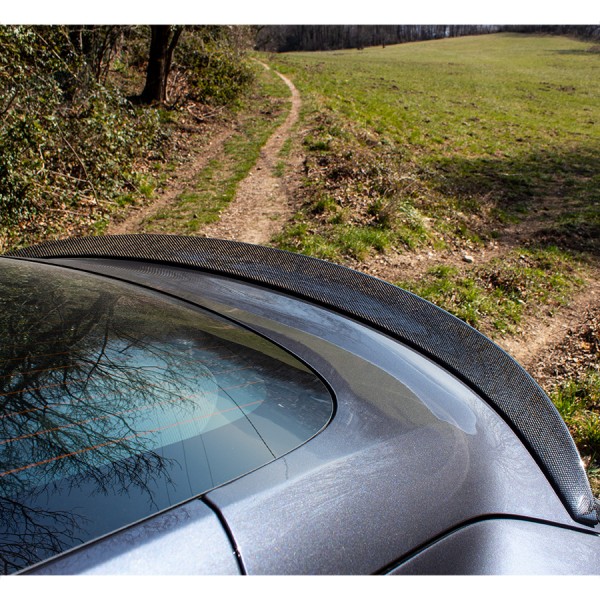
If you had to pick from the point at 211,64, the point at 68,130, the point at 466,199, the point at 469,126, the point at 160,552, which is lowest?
the point at 160,552

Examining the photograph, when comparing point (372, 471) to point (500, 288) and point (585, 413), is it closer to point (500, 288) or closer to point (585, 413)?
point (585, 413)

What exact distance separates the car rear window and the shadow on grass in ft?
21.5

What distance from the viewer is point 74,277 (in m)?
2.05

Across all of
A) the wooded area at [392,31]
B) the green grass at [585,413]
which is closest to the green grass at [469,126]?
the wooded area at [392,31]

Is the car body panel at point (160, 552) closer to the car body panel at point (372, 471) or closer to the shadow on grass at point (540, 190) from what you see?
the car body panel at point (372, 471)

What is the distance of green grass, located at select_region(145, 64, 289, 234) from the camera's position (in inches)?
284

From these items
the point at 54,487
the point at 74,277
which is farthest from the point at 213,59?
the point at 54,487

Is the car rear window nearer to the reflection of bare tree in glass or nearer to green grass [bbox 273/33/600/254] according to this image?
the reflection of bare tree in glass

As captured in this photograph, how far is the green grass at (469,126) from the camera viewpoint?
8.30 meters

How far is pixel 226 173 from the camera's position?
30.6ft

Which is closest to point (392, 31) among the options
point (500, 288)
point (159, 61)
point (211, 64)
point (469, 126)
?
point (500, 288)

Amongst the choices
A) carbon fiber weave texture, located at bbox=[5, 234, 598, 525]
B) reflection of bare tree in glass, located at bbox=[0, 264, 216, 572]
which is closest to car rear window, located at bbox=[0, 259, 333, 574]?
reflection of bare tree in glass, located at bbox=[0, 264, 216, 572]

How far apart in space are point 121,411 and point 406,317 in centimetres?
129

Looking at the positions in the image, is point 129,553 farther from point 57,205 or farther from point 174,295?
point 57,205
